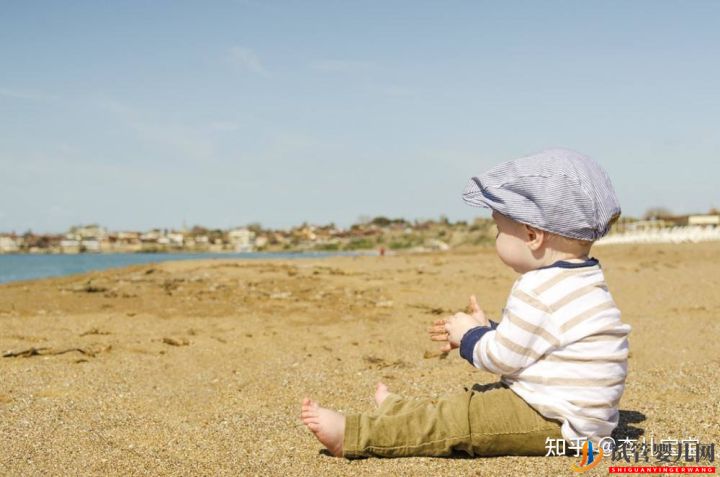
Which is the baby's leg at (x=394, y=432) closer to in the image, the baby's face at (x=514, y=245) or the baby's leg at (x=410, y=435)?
the baby's leg at (x=410, y=435)

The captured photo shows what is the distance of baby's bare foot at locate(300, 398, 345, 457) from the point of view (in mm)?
2336

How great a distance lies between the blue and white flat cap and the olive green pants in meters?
0.65

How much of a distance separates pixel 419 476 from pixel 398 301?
525 cm

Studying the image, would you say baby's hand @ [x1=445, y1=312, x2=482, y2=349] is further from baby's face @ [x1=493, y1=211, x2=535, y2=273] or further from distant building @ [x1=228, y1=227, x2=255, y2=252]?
distant building @ [x1=228, y1=227, x2=255, y2=252]

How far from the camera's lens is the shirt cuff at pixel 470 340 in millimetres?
2340

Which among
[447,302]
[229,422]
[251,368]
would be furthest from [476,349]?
[447,302]

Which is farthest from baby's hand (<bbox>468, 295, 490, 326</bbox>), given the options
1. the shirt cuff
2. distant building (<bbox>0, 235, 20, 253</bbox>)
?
distant building (<bbox>0, 235, 20, 253</bbox>)

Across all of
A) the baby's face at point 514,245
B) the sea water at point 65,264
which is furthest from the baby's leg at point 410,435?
the sea water at point 65,264

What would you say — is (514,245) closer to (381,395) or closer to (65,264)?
(381,395)

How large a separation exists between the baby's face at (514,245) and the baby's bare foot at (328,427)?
870 mm

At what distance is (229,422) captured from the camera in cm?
282

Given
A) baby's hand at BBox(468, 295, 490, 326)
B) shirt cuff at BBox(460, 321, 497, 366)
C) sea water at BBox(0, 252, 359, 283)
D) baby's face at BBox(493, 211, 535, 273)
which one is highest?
baby's face at BBox(493, 211, 535, 273)

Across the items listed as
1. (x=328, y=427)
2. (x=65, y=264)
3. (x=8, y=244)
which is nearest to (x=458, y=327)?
(x=328, y=427)

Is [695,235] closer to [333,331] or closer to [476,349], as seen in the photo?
[333,331]
